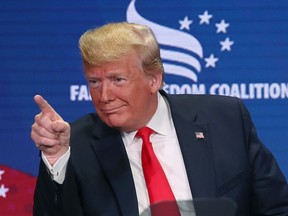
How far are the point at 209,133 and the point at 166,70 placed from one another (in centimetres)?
65

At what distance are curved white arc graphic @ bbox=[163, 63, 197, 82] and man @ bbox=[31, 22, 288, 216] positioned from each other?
1.61ft

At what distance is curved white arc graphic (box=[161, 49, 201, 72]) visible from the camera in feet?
9.69

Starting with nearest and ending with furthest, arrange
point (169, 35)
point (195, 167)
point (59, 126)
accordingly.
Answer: point (59, 126)
point (195, 167)
point (169, 35)

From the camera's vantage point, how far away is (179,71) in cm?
297

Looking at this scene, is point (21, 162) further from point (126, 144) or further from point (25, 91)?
point (126, 144)

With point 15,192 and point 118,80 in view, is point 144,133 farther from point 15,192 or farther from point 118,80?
point 15,192

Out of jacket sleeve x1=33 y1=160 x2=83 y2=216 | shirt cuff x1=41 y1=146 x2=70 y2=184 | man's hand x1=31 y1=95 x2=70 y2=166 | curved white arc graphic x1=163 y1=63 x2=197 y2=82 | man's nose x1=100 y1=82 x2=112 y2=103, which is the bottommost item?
jacket sleeve x1=33 y1=160 x2=83 y2=216

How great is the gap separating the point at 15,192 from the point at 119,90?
1.02 m

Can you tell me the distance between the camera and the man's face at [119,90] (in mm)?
2176

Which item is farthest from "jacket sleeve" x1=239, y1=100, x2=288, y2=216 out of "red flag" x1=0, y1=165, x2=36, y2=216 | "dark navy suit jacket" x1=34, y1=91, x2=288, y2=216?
"red flag" x1=0, y1=165, x2=36, y2=216

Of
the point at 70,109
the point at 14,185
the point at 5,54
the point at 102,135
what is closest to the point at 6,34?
the point at 5,54

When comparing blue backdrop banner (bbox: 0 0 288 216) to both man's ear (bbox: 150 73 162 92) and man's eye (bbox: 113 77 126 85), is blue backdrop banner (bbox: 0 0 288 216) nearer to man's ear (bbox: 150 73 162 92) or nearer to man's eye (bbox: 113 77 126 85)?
man's ear (bbox: 150 73 162 92)

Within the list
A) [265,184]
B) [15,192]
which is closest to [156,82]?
[265,184]

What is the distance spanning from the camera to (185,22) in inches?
116
